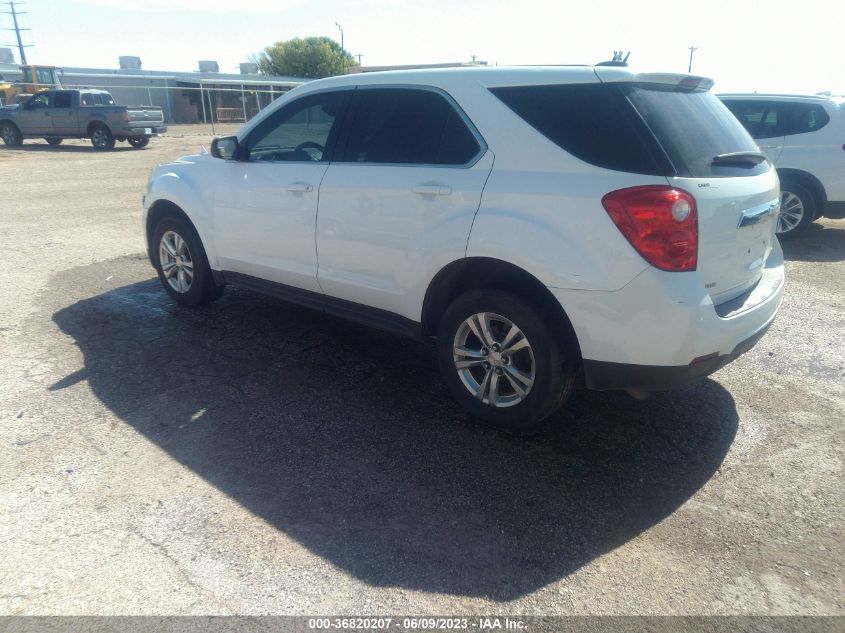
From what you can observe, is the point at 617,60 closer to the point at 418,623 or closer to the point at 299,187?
the point at 299,187

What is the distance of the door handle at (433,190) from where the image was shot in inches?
142

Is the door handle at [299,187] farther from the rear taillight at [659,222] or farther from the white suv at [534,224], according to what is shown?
the rear taillight at [659,222]

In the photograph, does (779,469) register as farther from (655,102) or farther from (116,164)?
(116,164)

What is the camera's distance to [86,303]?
593 centimetres

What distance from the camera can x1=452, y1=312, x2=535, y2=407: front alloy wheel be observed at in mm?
3525

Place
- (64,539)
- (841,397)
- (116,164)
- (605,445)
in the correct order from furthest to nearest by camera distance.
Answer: (116,164) < (841,397) < (605,445) < (64,539)

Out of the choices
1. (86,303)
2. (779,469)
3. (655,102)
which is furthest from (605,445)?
(86,303)

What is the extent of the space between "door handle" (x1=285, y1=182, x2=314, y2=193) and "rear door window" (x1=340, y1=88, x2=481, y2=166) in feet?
1.03

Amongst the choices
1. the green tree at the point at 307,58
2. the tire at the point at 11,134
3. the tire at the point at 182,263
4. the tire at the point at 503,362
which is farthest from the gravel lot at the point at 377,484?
the green tree at the point at 307,58

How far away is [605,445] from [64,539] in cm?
271

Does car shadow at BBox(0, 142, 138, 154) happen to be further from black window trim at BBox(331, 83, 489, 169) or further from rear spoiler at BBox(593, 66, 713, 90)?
rear spoiler at BBox(593, 66, 713, 90)

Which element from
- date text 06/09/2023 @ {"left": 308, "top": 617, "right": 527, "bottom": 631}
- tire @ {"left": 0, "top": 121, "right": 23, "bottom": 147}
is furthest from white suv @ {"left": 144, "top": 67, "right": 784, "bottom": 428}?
tire @ {"left": 0, "top": 121, "right": 23, "bottom": 147}

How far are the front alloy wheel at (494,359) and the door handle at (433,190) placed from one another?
2.32 feet

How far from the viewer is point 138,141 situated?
22859 millimetres
